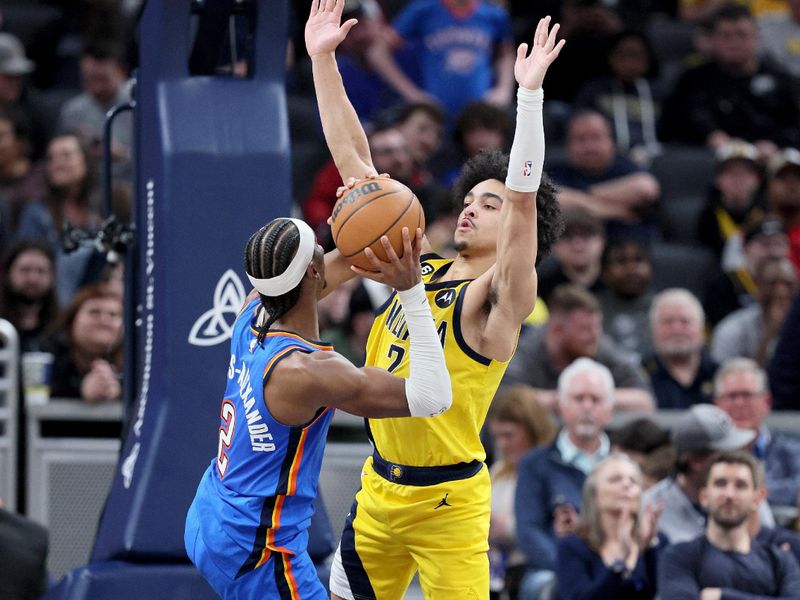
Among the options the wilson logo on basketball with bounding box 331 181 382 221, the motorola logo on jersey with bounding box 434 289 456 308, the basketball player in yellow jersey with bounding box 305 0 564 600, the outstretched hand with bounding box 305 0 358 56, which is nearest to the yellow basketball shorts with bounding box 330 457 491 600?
the basketball player in yellow jersey with bounding box 305 0 564 600

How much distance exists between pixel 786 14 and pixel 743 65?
5.27 ft

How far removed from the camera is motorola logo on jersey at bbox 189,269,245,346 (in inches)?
268

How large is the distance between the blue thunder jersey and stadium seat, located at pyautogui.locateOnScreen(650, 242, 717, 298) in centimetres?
631

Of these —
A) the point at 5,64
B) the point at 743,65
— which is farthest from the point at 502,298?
the point at 743,65

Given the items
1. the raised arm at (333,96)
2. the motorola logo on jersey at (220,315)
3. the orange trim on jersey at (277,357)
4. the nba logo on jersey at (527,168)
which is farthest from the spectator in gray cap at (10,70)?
the nba logo on jersey at (527,168)

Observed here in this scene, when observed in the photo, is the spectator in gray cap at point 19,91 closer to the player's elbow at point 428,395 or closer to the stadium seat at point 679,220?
the stadium seat at point 679,220

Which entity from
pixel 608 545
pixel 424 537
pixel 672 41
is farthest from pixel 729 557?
pixel 672 41

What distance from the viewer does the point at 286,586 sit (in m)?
5.32

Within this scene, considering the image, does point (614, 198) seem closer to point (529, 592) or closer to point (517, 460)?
point (517, 460)

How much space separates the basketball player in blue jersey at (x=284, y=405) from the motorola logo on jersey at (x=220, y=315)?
1.35 meters

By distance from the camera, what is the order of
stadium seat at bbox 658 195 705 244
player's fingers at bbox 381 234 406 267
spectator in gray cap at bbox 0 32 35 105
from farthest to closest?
stadium seat at bbox 658 195 705 244
spectator in gray cap at bbox 0 32 35 105
player's fingers at bbox 381 234 406 267

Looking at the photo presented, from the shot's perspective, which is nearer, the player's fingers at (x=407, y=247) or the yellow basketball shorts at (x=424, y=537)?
the player's fingers at (x=407, y=247)

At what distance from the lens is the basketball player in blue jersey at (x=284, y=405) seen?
5133 mm

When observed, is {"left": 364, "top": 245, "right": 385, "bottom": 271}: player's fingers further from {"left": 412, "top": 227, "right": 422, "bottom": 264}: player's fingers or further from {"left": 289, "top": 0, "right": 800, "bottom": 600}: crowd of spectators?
{"left": 289, "top": 0, "right": 800, "bottom": 600}: crowd of spectators
